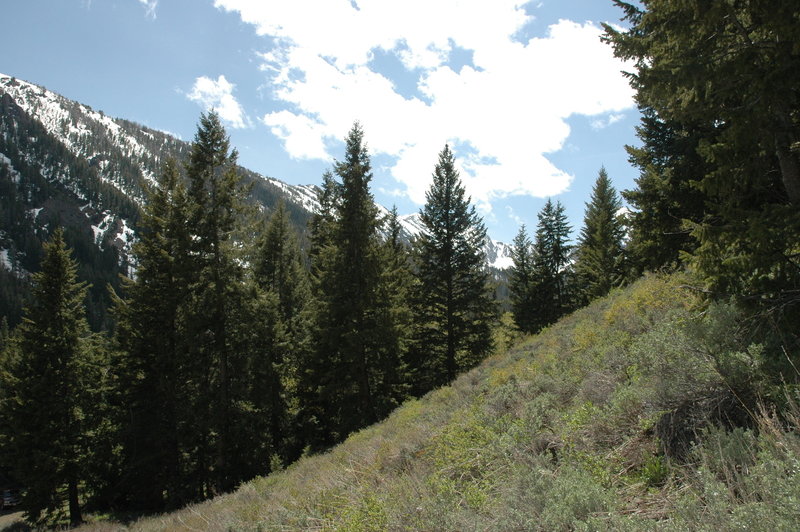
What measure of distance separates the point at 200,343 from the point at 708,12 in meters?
18.6

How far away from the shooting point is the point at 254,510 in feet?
24.1

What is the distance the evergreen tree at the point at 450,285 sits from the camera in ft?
79.2

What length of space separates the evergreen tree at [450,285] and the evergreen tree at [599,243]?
315 inches

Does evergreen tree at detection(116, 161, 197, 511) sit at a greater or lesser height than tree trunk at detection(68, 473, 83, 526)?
greater

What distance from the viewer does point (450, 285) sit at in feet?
78.9

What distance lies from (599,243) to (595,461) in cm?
3052

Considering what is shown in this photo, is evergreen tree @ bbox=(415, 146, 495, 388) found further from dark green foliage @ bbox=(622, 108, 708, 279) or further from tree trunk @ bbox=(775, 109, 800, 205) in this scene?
tree trunk @ bbox=(775, 109, 800, 205)

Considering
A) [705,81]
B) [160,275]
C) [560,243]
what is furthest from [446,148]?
[705,81]

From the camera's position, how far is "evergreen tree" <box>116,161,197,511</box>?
746 inches

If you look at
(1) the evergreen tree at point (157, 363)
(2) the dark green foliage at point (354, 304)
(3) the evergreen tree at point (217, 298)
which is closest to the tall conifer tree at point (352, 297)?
(2) the dark green foliage at point (354, 304)

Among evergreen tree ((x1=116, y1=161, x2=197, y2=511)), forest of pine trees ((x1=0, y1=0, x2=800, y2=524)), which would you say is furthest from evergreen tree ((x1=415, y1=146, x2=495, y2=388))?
evergreen tree ((x1=116, y1=161, x2=197, y2=511))

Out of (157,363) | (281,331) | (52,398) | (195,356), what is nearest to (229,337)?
(195,356)

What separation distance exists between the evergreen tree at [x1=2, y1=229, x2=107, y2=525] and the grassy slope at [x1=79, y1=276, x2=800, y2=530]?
17.4 m

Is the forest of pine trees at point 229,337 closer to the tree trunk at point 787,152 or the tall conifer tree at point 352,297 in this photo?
the tall conifer tree at point 352,297
